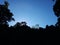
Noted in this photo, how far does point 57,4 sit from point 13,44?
46.2 feet

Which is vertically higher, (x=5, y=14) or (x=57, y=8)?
(x=5, y=14)

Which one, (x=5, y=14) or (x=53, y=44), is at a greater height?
(x=5, y=14)

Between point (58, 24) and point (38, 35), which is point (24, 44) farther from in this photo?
point (58, 24)

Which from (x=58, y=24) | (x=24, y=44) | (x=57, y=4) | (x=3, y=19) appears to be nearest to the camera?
(x=24, y=44)

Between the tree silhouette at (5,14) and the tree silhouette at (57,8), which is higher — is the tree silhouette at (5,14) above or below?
above

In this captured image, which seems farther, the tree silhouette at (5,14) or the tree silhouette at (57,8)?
the tree silhouette at (5,14)

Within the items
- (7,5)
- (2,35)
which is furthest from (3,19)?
(2,35)

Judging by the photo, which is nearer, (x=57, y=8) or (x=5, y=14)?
(x=57, y=8)

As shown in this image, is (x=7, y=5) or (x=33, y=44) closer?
(x=33, y=44)

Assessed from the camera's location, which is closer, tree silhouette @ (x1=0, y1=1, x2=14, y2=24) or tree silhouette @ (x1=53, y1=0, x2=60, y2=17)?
tree silhouette @ (x1=53, y1=0, x2=60, y2=17)

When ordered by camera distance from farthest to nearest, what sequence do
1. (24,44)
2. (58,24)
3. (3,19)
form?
(3,19), (58,24), (24,44)

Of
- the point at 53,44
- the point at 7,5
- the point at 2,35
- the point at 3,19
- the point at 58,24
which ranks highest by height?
the point at 7,5

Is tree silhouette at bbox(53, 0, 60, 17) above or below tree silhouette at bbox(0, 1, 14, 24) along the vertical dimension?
below

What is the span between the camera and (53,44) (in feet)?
41.4
